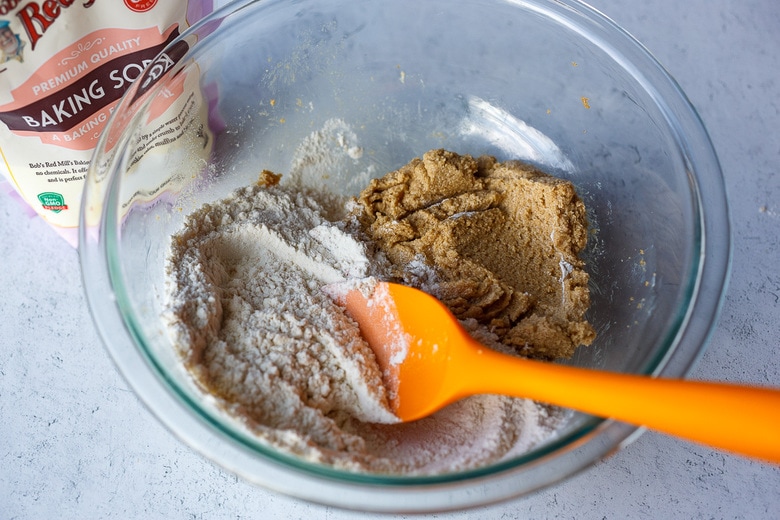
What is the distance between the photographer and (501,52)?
1403 mm

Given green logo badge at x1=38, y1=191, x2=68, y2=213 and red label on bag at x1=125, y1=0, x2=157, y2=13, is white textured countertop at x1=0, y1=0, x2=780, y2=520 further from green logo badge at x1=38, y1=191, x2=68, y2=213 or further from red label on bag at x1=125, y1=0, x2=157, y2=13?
red label on bag at x1=125, y1=0, x2=157, y2=13

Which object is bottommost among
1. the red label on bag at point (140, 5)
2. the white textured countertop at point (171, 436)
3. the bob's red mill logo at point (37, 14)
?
the white textured countertop at point (171, 436)

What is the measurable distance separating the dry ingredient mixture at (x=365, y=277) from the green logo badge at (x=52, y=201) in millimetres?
356

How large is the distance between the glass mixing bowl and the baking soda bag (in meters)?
0.06

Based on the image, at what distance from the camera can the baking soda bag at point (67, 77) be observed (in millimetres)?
1066

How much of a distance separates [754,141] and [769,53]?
29 cm

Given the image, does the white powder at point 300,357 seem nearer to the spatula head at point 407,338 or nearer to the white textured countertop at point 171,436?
the spatula head at point 407,338

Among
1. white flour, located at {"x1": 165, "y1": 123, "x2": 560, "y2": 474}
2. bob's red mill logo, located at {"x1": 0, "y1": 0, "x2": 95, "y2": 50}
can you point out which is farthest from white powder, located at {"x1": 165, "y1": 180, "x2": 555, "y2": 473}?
bob's red mill logo, located at {"x1": 0, "y1": 0, "x2": 95, "y2": 50}

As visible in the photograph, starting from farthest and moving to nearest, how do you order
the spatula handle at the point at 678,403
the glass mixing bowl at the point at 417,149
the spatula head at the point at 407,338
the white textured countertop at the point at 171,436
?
the white textured countertop at the point at 171,436 → the spatula head at the point at 407,338 → the glass mixing bowl at the point at 417,149 → the spatula handle at the point at 678,403

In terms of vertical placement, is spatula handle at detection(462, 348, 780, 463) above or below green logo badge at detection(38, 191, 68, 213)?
above

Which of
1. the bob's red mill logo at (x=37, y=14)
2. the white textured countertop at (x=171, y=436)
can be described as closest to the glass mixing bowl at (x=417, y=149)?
the bob's red mill logo at (x=37, y=14)

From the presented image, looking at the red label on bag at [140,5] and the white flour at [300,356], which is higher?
the red label on bag at [140,5]

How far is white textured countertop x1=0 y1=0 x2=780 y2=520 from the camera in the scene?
1.24 m

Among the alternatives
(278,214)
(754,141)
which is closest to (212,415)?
(278,214)
